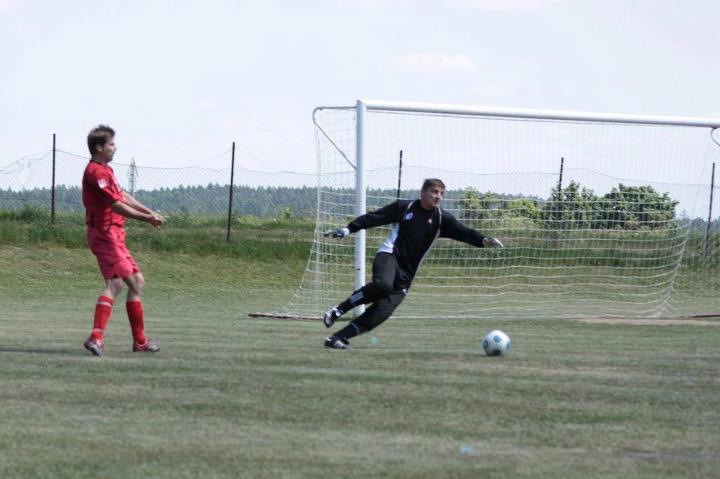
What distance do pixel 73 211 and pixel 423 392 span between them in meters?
21.4

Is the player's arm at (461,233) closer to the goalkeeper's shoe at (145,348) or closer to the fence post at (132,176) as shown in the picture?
the goalkeeper's shoe at (145,348)

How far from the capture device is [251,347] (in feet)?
37.1

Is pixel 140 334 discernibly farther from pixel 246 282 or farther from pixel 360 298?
pixel 246 282

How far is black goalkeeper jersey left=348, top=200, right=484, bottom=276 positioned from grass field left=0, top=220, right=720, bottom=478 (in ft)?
3.00

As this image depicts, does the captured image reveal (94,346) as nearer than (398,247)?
Yes

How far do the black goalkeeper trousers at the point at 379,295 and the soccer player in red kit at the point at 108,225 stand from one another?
6.64ft

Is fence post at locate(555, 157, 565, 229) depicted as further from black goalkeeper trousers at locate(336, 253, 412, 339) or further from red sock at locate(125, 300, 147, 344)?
red sock at locate(125, 300, 147, 344)

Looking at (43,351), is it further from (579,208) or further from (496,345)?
(579,208)

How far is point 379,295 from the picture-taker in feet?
38.4

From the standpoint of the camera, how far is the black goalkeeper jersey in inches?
468

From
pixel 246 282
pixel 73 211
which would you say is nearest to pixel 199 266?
pixel 246 282

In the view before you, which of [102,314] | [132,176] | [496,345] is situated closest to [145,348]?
[102,314]

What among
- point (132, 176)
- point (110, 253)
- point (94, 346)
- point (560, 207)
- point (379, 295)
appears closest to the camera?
point (94, 346)

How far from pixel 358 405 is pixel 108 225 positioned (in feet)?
12.5
